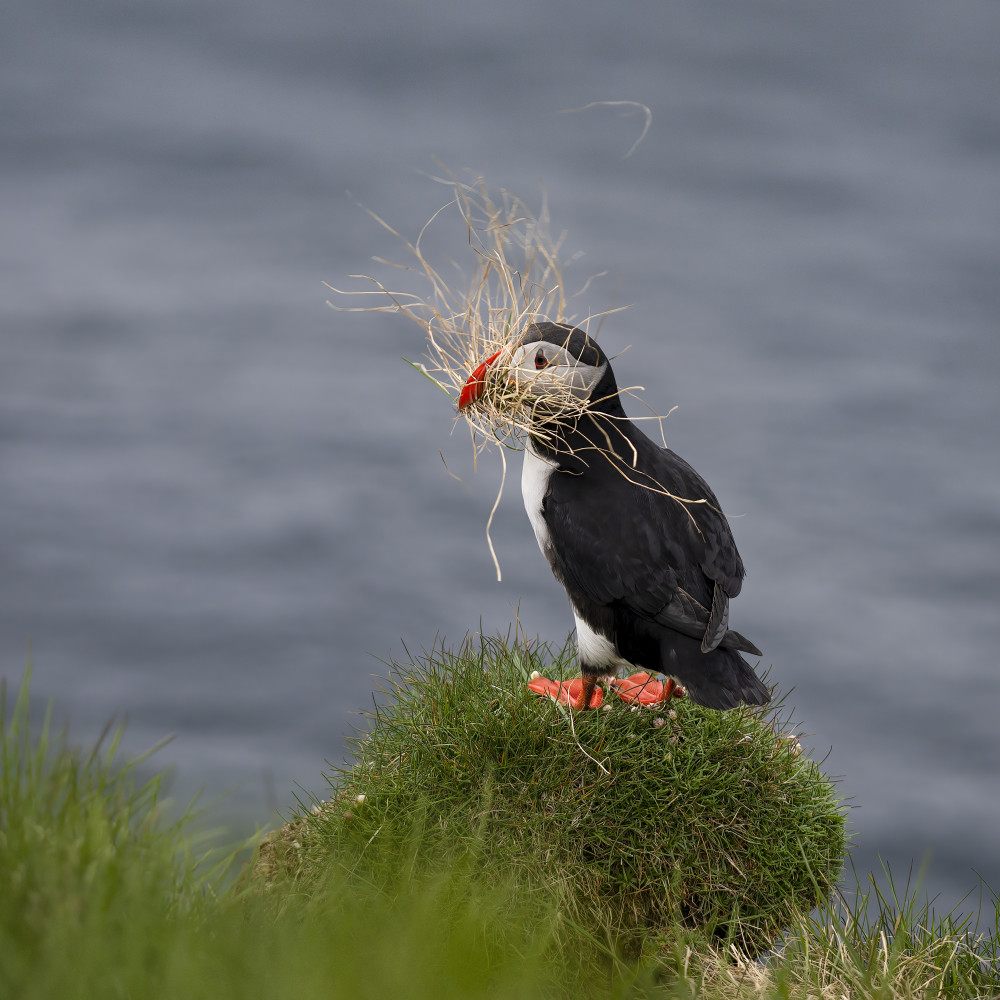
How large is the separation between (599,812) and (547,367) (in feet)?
5.74

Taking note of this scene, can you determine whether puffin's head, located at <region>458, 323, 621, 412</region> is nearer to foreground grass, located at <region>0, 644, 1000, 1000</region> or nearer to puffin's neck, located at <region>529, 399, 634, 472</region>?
puffin's neck, located at <region>529, 399, 634, 472</region>

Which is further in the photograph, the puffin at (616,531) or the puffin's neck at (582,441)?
the puffin's neck at (582,441)

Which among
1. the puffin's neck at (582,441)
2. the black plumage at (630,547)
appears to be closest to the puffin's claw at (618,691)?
the black plumage at (630,547)

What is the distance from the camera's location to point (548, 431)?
4043 millimetres

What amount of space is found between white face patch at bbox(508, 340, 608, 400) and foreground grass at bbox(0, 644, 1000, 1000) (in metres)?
1.68

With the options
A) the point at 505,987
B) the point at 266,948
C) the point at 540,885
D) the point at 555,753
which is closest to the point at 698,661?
the point at 555,753

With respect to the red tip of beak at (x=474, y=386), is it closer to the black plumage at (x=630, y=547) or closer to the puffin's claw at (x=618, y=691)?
the black plumage at (x=630, y=547)

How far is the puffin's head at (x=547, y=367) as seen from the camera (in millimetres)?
3959

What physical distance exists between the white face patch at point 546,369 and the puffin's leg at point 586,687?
3.81 feet

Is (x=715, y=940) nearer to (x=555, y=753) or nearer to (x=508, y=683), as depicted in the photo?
(x=555, y=753)

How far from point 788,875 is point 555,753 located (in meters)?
1.12

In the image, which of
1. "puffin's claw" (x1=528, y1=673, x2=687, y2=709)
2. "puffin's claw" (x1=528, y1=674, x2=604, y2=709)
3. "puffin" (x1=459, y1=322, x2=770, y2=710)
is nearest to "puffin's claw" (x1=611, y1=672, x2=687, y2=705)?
"puffin's claw" (x1=528, y1=673, x2=687, y2=709)

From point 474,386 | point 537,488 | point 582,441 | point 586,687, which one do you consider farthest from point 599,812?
point 474,386

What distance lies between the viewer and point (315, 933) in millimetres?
2539
